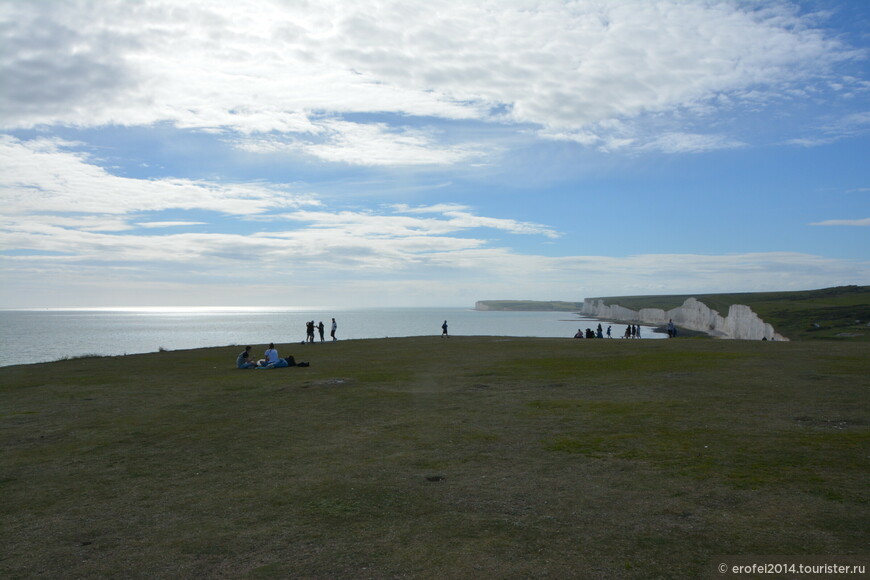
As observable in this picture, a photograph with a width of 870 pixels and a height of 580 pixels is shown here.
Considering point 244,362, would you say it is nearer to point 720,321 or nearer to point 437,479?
point 437,479

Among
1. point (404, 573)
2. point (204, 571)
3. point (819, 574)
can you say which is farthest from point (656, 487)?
point (204, 571)

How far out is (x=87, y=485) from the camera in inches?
422

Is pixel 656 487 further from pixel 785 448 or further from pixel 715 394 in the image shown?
pixel 715 394

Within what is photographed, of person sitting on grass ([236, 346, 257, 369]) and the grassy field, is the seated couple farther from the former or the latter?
the grassy field

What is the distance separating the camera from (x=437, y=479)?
10391 millimetres

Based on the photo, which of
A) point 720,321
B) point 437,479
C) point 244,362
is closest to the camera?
point 437,479

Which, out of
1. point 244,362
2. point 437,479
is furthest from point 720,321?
point 437,479

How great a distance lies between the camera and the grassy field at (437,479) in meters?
7.31

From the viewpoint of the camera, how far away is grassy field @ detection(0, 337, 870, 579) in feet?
24.0

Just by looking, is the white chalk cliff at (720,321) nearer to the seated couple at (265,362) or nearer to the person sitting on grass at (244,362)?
the seated couple at (265,362)

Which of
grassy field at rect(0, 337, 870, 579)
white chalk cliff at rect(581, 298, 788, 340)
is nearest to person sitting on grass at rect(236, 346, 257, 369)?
grassy field at rect(0, 337, 870, 579)

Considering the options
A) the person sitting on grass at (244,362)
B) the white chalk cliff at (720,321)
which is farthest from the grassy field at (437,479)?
the white chalk cliff at (720,321)

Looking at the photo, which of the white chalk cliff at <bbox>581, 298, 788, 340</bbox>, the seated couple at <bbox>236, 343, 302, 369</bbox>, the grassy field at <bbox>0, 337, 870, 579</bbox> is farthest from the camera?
the white chalk cliff at <bbox>581, 298, 788, 340</bbox>

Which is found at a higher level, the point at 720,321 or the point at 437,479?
the point at 720,321
